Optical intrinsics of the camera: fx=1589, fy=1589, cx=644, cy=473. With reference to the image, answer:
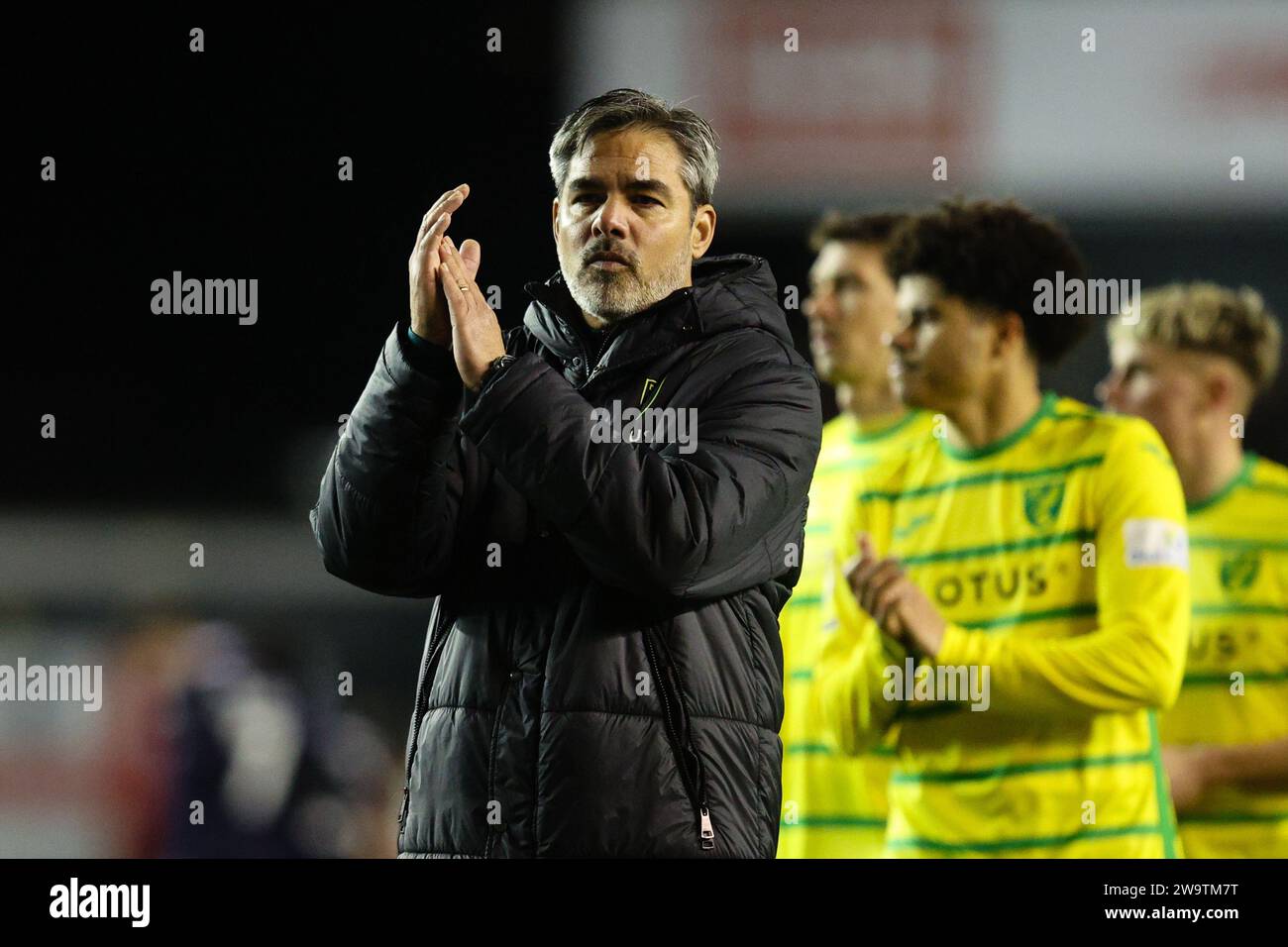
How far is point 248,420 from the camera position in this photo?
134 inches

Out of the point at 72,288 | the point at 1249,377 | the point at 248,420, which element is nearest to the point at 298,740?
the point at 248,420

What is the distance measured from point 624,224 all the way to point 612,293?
0.29 ft

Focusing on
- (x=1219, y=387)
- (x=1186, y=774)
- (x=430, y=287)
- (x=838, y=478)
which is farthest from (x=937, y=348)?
(x=430, y=287)

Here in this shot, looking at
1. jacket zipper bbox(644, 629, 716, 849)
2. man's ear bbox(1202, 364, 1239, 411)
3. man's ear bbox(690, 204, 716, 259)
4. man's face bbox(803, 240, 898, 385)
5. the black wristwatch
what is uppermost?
man's face bbox(803, 240, 898, 385)

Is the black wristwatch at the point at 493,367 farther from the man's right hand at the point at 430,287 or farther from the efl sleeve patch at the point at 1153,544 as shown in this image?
the efl sleeve patch at the point at 1153,544

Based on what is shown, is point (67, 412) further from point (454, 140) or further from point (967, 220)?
point (967, 220)

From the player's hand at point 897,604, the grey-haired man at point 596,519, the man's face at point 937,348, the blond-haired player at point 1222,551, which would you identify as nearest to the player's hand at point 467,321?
the grey-haired man at point 596,519

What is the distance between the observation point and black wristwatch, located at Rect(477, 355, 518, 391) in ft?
5.80

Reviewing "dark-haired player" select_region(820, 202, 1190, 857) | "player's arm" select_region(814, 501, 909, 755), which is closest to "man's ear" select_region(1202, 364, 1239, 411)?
"dark-haired player" select_region(820, 202, 1190, 857)

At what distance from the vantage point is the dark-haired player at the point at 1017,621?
2.41 meters

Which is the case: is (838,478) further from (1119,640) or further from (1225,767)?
(1225,767)

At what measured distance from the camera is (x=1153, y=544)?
2.43 metres

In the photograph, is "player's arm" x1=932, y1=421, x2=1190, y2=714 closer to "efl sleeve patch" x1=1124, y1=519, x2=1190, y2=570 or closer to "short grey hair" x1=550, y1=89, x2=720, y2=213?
"efl sleeve patch" x1=1124, y1=519, x2=1190, y2=570

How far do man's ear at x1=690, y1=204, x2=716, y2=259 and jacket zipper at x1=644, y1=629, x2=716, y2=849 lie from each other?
58cm
